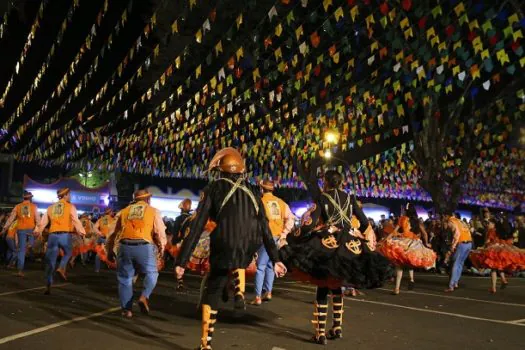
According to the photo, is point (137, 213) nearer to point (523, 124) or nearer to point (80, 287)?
point (80, 287)

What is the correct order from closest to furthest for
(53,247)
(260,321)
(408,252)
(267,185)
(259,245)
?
(259,245)
(260,321)
(267,185)
(53,247)
(408,252)

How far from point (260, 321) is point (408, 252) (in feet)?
16.3

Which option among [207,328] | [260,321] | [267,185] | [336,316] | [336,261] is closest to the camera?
[207,328]

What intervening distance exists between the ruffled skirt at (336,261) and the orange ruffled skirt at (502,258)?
7.76m

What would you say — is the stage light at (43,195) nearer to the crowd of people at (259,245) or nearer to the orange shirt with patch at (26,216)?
the orange shirt with patch at (26,216)

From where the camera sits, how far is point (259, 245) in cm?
596

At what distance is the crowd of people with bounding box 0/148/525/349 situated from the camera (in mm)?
5708

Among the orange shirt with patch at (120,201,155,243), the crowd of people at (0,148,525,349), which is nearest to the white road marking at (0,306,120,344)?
the crowd of people at (0,148,525,349)

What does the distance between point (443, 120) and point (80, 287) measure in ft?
50.5

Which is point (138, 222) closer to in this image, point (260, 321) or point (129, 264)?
point (129, 264)

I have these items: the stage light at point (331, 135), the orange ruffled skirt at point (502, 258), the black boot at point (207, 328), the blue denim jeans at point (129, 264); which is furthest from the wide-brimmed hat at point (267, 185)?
the stage light at point (331, 135)

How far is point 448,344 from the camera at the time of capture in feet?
21.2

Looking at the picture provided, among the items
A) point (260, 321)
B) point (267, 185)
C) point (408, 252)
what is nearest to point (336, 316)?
point (260, 321)

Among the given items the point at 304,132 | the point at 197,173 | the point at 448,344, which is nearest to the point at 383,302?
the point at 448,344
